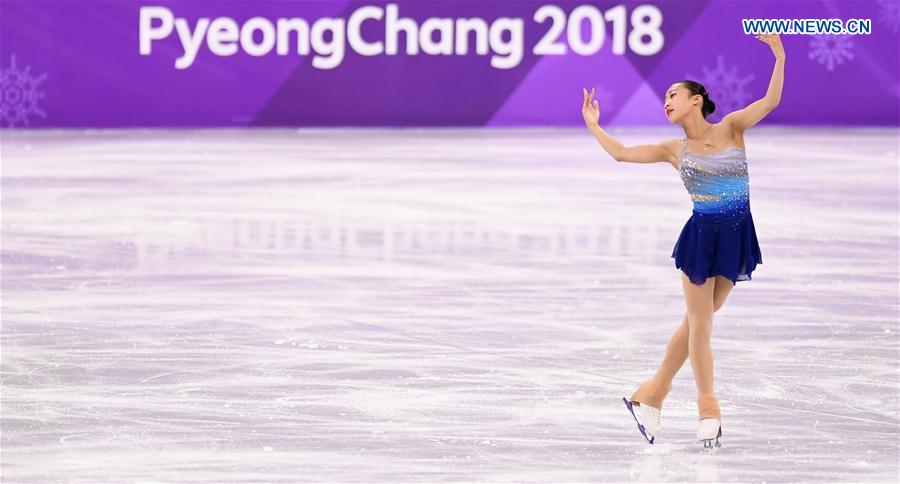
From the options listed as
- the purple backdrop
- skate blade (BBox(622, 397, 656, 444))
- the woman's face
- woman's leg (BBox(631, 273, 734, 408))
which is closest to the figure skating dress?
the woman's face

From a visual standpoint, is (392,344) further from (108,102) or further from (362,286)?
(108,102)

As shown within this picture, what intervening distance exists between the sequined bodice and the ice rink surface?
31.1 inches

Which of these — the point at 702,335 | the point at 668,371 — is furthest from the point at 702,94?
the point at 668,371

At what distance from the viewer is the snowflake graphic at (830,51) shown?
17272mm

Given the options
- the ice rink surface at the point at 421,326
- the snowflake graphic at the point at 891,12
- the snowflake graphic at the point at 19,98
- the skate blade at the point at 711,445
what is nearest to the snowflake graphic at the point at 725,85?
the snowflake graphic at the point at 891,12

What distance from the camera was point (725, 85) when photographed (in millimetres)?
17234

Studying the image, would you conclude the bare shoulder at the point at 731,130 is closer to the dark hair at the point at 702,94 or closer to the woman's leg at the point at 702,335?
the dark hair at the point at 702,94

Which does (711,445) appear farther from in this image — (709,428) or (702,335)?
(702,335)

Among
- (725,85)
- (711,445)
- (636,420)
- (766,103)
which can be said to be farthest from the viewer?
(725,85)

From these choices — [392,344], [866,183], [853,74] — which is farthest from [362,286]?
[853,74]

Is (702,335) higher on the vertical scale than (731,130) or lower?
lower

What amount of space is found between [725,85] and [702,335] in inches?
484

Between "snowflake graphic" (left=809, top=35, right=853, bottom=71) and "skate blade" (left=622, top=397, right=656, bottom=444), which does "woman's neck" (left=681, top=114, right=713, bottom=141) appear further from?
"snowflake graphic" (left=809, top=35, right=853, bottom=71)

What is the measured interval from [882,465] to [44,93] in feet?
42.7
